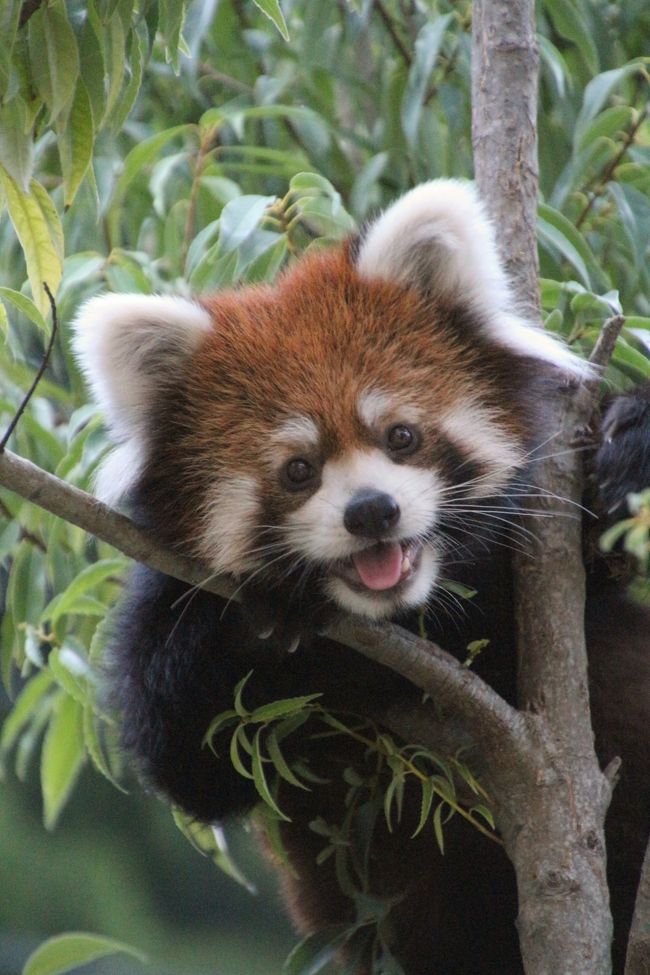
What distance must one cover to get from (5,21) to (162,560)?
792 mm

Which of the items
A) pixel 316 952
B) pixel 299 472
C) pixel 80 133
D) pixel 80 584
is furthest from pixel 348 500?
pixel 316 952

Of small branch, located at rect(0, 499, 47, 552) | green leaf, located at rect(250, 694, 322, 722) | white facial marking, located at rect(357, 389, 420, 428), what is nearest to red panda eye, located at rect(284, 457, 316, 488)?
white facial marking, located at rect(357, 389, 420, 428)

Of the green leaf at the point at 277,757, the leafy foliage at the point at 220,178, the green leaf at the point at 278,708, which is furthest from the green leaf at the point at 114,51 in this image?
the green leaf at the point at 277,757

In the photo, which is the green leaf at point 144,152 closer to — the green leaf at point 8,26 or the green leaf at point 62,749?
the green leaf at point 62,749

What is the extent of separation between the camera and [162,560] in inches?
78.7

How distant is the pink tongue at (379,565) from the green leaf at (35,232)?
0.72 meters

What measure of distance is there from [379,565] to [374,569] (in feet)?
0.04

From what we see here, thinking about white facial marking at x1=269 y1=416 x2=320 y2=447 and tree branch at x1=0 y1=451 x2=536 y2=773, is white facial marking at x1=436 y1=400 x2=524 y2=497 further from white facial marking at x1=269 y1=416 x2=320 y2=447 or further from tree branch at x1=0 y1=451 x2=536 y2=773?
tree branch at x1=0 y1=451 x2=536 y2=773

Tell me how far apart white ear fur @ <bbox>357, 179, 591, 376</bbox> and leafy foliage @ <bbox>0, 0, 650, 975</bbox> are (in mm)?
155

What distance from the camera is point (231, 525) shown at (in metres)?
2.32

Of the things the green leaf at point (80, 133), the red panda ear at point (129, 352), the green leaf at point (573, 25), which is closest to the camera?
the green leaf at point (80, 133)

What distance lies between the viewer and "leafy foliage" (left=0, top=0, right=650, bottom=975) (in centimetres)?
192

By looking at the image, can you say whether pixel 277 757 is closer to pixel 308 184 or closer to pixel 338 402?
pixel 338 402

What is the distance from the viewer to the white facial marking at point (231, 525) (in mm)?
2301
